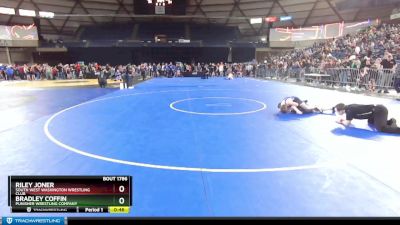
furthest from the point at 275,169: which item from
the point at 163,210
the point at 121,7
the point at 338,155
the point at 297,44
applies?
the point at 297,44

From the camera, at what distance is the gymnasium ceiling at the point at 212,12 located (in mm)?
25072

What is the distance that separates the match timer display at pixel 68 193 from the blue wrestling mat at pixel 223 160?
45 cm

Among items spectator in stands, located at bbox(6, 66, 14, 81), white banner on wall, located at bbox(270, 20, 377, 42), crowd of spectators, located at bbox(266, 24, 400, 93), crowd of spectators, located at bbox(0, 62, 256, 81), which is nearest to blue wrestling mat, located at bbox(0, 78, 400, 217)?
crowd of spectators, located at bbox(266, 24, 400, 93)

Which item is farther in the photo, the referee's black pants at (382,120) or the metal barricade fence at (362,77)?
the metal barricade fence at (362,77)

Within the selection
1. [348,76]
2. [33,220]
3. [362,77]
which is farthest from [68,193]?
[348,76]

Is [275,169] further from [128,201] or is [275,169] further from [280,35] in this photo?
[280,35]

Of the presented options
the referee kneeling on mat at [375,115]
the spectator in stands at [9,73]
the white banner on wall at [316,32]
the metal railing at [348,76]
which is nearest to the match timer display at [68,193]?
the referee kneeling on mat at [375,115]

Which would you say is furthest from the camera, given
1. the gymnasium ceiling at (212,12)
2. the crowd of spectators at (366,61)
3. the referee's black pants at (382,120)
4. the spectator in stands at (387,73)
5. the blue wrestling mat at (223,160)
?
the gymnasium ceiling at (212,12)

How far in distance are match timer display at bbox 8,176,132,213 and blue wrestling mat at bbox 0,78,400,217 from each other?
449 millimetres

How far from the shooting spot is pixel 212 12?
109 feet

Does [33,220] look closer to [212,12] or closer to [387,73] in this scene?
[387,73]

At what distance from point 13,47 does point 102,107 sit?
26.8 metres

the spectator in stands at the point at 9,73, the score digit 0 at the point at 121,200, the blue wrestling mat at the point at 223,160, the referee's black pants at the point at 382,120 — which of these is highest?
the spectator in stands at the point at 9,73

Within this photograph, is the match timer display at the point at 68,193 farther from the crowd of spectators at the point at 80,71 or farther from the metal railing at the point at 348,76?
the crowd of spectators at the point at 80,71
